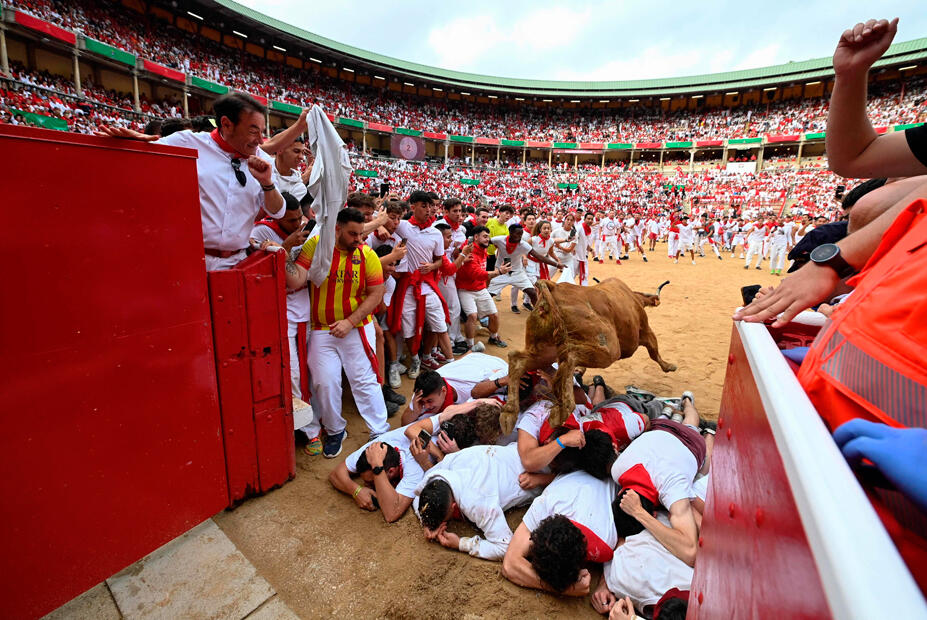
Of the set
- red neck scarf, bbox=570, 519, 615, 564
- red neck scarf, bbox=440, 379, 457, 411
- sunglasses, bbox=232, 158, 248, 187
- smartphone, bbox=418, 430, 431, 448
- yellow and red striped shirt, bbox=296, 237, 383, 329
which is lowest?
red neck scarf, bbox=570, 519, 615, 564

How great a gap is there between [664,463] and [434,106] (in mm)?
44744

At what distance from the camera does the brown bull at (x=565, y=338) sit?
289 centimetres

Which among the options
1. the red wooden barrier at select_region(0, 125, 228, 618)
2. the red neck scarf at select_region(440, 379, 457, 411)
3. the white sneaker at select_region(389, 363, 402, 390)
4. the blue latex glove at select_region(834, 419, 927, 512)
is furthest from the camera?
the white sneaker at select_region(389, 363, 402, 390)

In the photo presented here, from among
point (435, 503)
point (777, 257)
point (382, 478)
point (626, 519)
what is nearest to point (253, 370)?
point (382, 478)

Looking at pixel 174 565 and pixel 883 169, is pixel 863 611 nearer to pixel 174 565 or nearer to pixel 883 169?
pixel 883 169

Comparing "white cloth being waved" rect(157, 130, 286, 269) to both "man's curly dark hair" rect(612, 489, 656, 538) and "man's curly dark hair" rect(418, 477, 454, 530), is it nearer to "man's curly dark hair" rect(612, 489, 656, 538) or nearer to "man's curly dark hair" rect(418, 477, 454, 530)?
"man's curly dark hair" rect(418, 477, 454, 530)

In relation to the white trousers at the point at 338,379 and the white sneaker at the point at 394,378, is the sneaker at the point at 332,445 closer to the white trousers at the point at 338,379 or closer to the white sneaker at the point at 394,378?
the white trousers at the point at 338,379

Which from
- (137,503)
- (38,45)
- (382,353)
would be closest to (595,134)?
(38,45)

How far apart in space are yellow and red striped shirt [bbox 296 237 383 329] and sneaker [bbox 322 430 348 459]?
0.98 metres

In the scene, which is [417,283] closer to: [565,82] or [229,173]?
[229,173]

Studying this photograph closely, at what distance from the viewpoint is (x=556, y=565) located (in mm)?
2205

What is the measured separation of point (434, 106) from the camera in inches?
1645

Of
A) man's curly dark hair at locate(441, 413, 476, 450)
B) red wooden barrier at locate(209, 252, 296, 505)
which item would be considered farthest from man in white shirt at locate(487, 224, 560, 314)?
red wooden barrier at locate(209, 252, 296, 505)

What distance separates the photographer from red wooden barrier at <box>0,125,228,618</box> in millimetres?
1741
